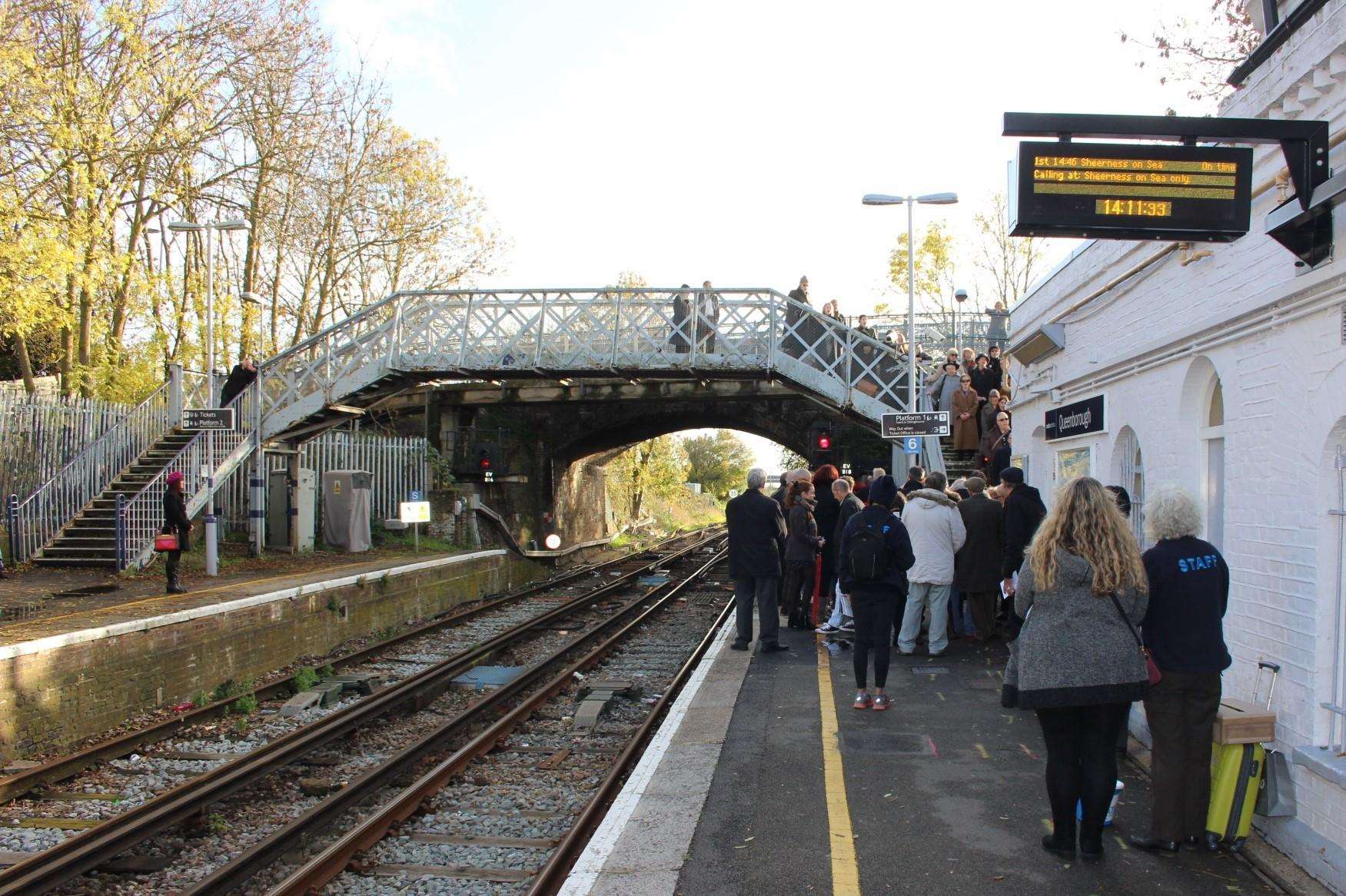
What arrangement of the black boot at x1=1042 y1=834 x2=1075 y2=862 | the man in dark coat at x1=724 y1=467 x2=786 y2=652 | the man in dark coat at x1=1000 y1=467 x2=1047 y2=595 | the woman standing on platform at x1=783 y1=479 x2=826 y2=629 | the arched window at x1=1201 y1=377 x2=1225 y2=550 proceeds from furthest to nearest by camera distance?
the woman standing on platform at x1=783 y1=479 x2=826 y2=629 → the man in dark coat at x1=724 y1=467 x2=786 y2=652 → the man in dark coat at x1=1000 y1=467 x2=1047 y2=595 → the arched window at x1=1201 y1=377 x2=1225 y2=550 → the black boot at x1=1042 y1=834 x2=1075 y2=862

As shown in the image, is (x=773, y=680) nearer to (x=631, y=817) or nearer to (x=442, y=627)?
(x=631, y=817)

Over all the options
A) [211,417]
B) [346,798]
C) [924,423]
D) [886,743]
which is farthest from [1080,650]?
[211,417]

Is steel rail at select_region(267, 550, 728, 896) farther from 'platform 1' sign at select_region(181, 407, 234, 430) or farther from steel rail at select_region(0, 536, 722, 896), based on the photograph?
'platform 1' sign at select_region(181, 407, 234, 430)

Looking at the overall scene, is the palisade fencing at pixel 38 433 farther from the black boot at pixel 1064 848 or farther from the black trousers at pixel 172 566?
the black boot at pixel 1064 848

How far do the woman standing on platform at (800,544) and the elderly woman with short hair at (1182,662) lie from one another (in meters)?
5.97

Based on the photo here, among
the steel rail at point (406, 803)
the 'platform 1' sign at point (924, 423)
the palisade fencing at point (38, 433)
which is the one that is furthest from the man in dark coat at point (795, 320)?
the palisade fencing at point (38, 433)

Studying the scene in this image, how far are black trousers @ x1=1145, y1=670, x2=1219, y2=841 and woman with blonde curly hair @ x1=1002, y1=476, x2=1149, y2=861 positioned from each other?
0.21m

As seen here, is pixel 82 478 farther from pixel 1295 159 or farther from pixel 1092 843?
pixel 1295 159

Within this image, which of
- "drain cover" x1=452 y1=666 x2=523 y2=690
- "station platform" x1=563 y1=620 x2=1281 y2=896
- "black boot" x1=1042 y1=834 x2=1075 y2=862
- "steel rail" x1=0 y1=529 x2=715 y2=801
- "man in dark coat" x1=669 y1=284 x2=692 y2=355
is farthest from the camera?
"man in dark coat" x1=669 y1=284 x2=692 y2=355

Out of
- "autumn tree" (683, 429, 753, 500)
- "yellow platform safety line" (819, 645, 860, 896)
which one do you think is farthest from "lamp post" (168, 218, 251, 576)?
"autumn tree" (683, 429, 753, 500)

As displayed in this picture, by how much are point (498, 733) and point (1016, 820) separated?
457cm

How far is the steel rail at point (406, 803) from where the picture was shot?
17.7 feet

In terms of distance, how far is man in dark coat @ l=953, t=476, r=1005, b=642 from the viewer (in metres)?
9.51

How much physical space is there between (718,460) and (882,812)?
73.7 m
